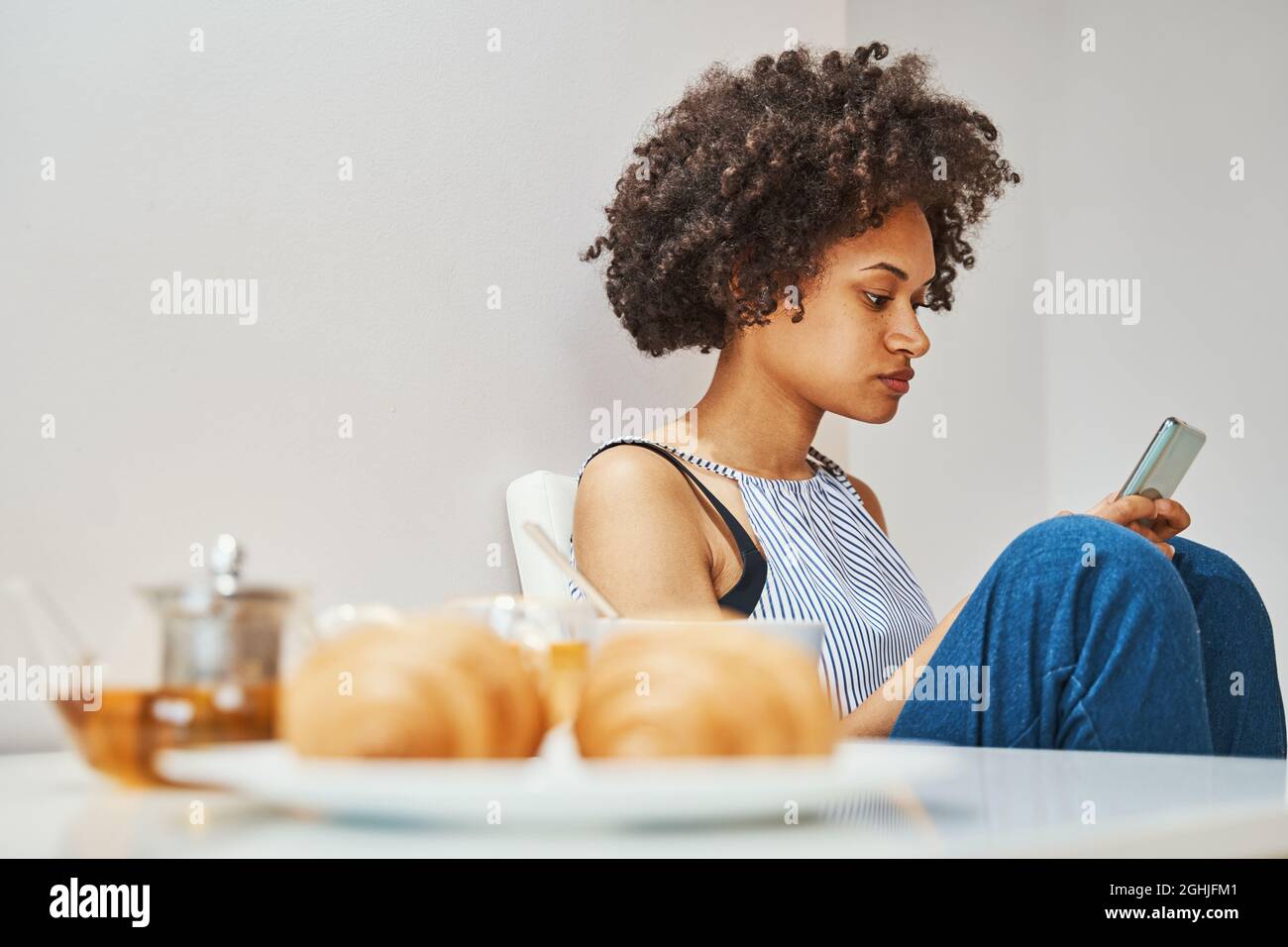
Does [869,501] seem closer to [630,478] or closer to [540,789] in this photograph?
[630,478]

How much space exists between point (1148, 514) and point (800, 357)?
0.38 metres

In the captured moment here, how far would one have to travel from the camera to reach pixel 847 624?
1.22 m

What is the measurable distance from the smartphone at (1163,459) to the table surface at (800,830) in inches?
32.6

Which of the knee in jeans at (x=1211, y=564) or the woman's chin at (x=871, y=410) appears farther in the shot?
the woman's chin at (x=871, y=410)

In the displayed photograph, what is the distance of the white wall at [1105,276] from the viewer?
2078 mm

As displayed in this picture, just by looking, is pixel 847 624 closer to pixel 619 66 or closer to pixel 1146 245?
pixel 619 66

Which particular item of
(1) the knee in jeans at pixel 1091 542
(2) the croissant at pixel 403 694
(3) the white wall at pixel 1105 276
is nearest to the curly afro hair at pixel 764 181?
(1) the knee in jeans at pixel 1091 542

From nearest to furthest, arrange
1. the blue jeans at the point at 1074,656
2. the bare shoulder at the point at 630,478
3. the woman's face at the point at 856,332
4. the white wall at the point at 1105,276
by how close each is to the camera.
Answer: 1. the blue jeans at the point at 1074,656
2. the bare shoulder at the point at 630,478
3. the woman's face at the point at 856,332
4. the white wall at the point at 1105,276

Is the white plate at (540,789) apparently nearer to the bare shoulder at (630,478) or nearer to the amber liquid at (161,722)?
the amber liquid at (161,722)

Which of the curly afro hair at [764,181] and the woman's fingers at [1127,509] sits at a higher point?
the curly afro hair at [764,181]

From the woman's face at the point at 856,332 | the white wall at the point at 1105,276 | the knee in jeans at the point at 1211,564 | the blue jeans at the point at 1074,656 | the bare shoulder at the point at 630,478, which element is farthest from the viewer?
the white wall at the point at 1105,276

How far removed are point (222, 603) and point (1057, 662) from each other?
0.58 m

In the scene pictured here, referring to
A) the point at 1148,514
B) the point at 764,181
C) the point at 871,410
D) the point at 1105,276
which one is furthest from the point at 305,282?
the point at 1105,276

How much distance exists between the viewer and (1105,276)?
221 centimetres
